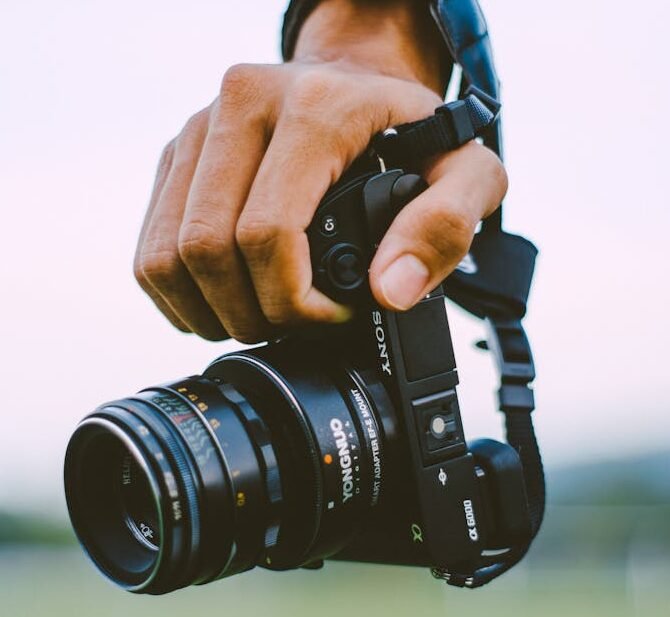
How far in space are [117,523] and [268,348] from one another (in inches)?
Result: 14.7

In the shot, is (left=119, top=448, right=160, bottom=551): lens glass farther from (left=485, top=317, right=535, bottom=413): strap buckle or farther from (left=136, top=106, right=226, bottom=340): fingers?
(left=485, top=317, right=535, bottom=413): strap buckle

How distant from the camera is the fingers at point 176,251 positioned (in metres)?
1.50

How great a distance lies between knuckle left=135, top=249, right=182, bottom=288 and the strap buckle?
0.75 meters

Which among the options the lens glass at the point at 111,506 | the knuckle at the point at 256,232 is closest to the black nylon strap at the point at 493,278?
the knuckle at the point at 256,232

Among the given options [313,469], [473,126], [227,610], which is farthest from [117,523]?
[227,610]

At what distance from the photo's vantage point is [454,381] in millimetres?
1652

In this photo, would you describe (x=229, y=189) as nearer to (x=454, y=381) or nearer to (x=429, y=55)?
(x=454, y=381)

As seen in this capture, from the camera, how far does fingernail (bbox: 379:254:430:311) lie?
145 centimetres

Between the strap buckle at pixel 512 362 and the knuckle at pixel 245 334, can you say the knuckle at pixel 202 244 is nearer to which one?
the knuckle at pixel 245 334

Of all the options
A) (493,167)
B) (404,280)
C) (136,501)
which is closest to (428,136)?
(493,167)

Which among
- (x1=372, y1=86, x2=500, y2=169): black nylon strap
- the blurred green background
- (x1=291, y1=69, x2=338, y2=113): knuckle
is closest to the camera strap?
(x1=372, y1=86, x2=500, y2=169): black nylon strap

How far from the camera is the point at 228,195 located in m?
1.43

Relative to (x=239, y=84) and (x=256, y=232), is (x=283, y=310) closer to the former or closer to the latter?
(x=256, y=232)

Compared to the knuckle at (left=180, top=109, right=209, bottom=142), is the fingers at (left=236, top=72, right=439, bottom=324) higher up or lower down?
lower down
